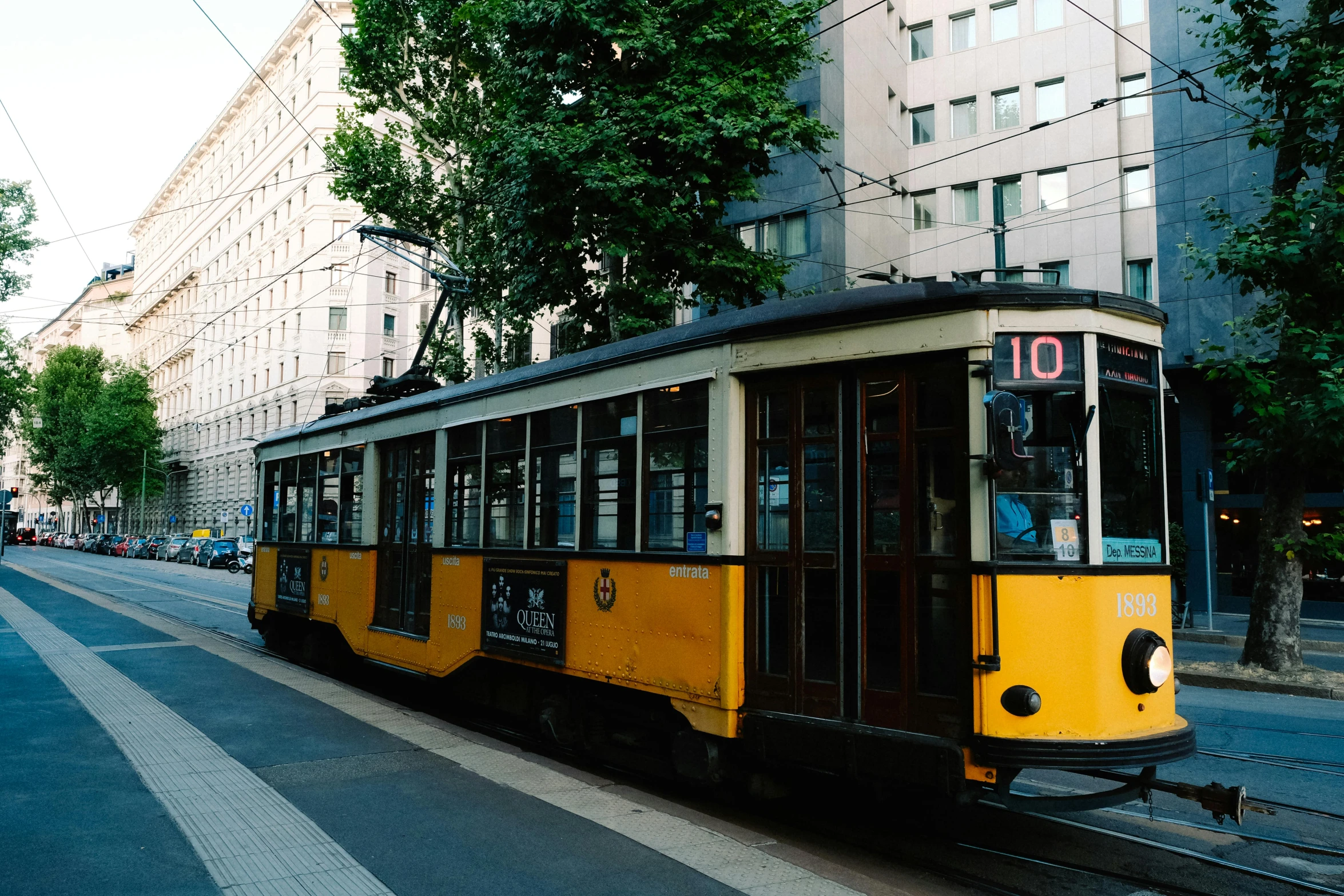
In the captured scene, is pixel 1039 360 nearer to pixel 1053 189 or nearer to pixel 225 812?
pixel 225 812

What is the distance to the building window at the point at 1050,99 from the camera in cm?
2594

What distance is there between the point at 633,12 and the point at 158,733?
11077 millimetres

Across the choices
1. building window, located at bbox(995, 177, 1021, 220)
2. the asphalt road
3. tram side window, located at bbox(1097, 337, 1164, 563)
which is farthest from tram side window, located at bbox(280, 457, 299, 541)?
building window, located at bbox(995, 177, 1021, 220)

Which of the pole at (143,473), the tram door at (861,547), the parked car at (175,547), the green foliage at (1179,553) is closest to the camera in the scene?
the tram door at (861,547)

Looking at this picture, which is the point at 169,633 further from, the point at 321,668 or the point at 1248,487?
the point at 1248,487

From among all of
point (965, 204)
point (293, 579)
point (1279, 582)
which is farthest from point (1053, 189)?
point (293, 579)

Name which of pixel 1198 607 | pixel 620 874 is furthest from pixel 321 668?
pixel 1198 607

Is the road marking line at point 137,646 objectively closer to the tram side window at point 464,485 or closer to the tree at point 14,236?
the tram side window at point 464,485

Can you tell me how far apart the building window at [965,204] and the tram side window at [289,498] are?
19.6 meters

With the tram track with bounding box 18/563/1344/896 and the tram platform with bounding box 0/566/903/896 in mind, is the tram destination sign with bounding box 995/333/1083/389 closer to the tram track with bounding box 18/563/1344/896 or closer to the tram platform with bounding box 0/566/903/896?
the tram track with bounding box 18/563/1344/896

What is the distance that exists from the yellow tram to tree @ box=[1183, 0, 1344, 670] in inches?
289

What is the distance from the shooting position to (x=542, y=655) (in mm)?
7777

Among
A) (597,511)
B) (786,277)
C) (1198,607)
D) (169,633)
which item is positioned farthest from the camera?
(786,277)

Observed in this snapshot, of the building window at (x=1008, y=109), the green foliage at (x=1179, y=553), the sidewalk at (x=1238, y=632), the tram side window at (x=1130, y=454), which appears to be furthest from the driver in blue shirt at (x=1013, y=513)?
the building window at (x=1008, y=109)
